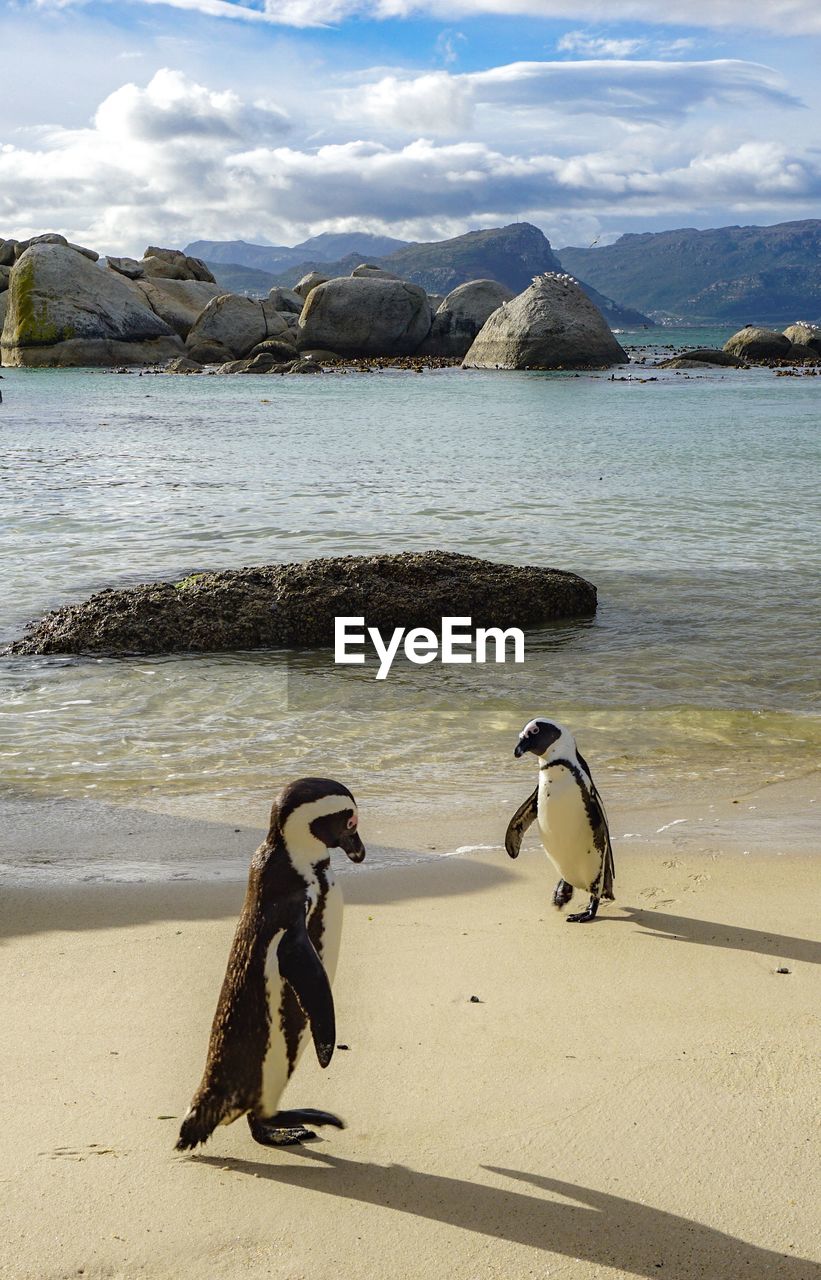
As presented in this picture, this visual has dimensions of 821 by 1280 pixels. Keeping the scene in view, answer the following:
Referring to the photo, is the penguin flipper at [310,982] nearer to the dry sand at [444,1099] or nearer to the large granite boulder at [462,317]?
the dry sand at [444,1099]

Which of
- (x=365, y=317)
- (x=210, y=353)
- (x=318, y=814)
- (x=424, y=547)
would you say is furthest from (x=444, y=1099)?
(x=210, y=353)

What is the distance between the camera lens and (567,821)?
4.73 m

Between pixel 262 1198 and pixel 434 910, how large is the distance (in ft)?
5.82

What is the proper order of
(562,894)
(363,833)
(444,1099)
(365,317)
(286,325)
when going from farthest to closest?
(286,325), (365,317), (363,833), (562,894), (444,1099)

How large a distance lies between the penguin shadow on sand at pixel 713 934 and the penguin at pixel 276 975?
5.62 feet

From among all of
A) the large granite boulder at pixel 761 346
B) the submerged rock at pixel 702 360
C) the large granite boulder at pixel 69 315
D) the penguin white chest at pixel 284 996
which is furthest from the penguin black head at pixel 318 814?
the large granite boulder at pixel 761 346

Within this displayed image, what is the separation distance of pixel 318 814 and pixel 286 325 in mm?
52348

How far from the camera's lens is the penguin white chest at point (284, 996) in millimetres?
2996

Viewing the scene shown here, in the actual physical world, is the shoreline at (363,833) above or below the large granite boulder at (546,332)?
below

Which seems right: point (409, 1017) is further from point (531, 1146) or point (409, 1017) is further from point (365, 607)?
point (365, 607)

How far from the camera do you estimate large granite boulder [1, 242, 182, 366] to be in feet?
161

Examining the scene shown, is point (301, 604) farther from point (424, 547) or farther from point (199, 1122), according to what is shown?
point (199, 1122)

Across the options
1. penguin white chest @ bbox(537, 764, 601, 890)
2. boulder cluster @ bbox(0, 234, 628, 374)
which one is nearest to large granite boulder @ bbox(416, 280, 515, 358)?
boulder cluster @ bbox(0, 234, 628, 374)

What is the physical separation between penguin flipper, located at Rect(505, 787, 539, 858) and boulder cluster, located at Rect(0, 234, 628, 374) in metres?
42.9
